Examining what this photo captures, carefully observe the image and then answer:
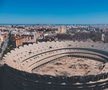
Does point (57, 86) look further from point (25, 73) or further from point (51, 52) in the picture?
point (51, 52)

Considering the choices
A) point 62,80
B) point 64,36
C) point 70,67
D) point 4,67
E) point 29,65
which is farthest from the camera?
point 64,36

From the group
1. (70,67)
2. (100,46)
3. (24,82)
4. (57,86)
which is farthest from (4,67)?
(100,46)

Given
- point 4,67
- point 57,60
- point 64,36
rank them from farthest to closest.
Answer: point 64,36
point 57,60
point 4,67

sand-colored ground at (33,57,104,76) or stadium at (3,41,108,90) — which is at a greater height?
stadium at (3,41,108,90)

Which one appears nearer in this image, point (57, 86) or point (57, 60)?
point (57, 86)

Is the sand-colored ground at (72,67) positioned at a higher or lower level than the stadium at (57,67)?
lower

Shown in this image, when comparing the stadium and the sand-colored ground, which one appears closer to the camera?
the stadium

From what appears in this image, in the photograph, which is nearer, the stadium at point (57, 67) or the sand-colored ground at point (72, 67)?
the stadium at point (57, 67)
